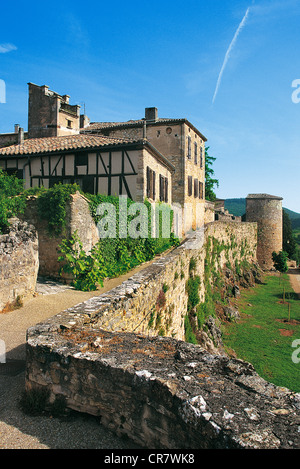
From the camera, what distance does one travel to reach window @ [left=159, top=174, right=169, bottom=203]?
18402 mm

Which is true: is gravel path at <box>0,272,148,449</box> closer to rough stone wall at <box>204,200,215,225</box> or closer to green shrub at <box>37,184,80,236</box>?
green shrub at <box>37,184,80,236</box>

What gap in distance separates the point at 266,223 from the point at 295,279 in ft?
21.3

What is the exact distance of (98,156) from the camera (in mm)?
15281

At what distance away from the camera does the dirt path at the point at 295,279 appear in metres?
26.4

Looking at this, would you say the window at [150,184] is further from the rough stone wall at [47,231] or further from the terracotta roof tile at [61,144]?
the rough stone wall at [47,231]

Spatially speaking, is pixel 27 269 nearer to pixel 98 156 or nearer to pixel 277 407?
pixel 277 407

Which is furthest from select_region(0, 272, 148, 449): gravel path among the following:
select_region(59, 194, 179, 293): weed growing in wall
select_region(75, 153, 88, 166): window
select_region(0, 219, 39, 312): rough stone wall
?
select_region(75, 153, 88, 166): window

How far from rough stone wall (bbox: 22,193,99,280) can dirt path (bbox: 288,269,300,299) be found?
63.5 ft

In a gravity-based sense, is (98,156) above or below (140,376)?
above

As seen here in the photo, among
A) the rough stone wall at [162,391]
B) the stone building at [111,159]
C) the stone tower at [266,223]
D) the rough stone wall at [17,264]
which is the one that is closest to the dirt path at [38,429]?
the rough stone wall at [162,391]

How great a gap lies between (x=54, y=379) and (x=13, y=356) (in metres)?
1.96

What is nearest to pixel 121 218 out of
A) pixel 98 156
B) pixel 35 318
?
pixel 98 156

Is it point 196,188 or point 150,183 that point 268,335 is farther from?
point 196,188

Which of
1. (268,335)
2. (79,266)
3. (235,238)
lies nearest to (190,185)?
(235,238)
